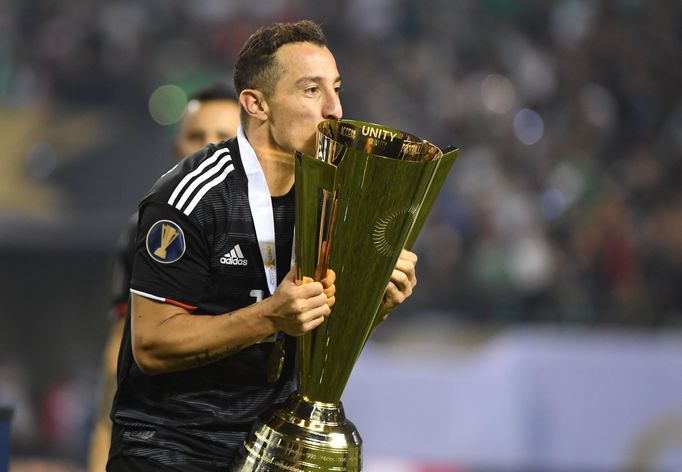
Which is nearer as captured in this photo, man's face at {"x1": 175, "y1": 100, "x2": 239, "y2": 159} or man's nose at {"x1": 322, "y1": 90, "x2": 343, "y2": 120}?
man's nose at {"x1": 322, "y1": 90, "x2": 343, "y2": 120}

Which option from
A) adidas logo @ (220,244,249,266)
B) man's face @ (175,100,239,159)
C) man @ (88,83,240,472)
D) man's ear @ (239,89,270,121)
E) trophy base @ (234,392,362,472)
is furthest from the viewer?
man's face @ (175,100,239,159)

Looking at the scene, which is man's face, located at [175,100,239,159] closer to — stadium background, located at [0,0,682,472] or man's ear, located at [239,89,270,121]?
man's ear, located at [239,89,270,121]

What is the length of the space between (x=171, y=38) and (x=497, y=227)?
3.10 metres

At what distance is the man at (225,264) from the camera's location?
2.15 metres

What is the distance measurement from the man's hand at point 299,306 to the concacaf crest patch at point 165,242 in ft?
0.87

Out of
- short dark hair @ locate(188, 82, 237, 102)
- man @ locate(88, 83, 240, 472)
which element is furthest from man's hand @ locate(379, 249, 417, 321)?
short dark hair @ locate(188, 82, 237, 102)

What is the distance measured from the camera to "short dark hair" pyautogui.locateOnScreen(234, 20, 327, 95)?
230 centimetres

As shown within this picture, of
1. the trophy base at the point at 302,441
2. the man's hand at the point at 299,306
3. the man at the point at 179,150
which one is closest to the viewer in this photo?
the man's hand at the point at 299,306

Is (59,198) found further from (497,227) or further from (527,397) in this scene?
(527,397)

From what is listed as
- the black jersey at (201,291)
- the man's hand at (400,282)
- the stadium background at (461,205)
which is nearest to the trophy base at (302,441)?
the black jersey at (201,291)

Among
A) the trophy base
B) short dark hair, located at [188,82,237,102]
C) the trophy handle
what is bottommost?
the trophy base

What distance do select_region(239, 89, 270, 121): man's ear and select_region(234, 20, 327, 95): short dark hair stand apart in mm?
13

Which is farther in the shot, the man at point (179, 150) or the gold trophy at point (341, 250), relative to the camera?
the man at point (179, 150)

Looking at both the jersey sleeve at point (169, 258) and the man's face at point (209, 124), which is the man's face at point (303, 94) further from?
the man's face at point (209, 124)
